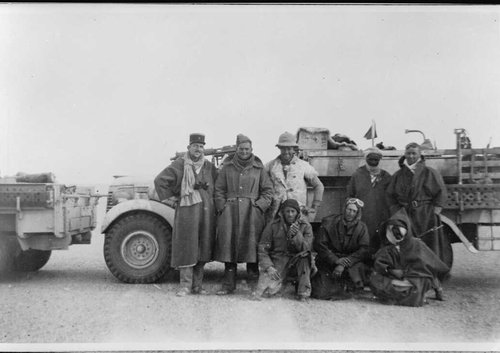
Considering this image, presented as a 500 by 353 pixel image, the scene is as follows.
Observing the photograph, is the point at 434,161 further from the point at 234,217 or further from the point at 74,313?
the point at 74,313

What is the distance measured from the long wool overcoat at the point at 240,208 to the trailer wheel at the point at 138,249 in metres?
0.90

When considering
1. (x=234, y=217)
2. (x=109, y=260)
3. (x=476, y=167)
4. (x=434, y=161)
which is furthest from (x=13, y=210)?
(x=476, y=167)

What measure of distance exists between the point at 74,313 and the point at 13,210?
2.02m

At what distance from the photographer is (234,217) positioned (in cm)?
594

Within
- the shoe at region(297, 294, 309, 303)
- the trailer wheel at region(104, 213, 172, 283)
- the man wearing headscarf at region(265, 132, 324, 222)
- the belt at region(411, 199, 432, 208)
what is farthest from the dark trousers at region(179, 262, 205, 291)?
the belt at region(411, 199, 432, 208)

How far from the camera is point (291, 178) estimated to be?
→ 20.3ft

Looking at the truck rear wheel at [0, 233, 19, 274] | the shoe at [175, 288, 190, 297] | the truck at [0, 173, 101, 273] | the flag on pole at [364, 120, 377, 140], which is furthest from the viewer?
Result: the flag on pole at [364, 120, 377, 140]

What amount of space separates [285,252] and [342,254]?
70 cm

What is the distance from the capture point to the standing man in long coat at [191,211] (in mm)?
5914

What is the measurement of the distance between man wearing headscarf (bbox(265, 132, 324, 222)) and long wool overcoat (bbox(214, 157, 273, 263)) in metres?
0.17

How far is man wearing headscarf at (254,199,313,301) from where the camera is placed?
224 inches

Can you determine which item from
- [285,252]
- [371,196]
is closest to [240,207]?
[285,252]

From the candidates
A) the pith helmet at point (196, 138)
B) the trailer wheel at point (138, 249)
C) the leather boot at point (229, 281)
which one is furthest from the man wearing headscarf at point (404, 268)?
the trailer wheel at point (138, 249)

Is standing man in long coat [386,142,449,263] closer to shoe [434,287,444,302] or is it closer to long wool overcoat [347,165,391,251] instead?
long wool overcoat [347,165,391,251]
